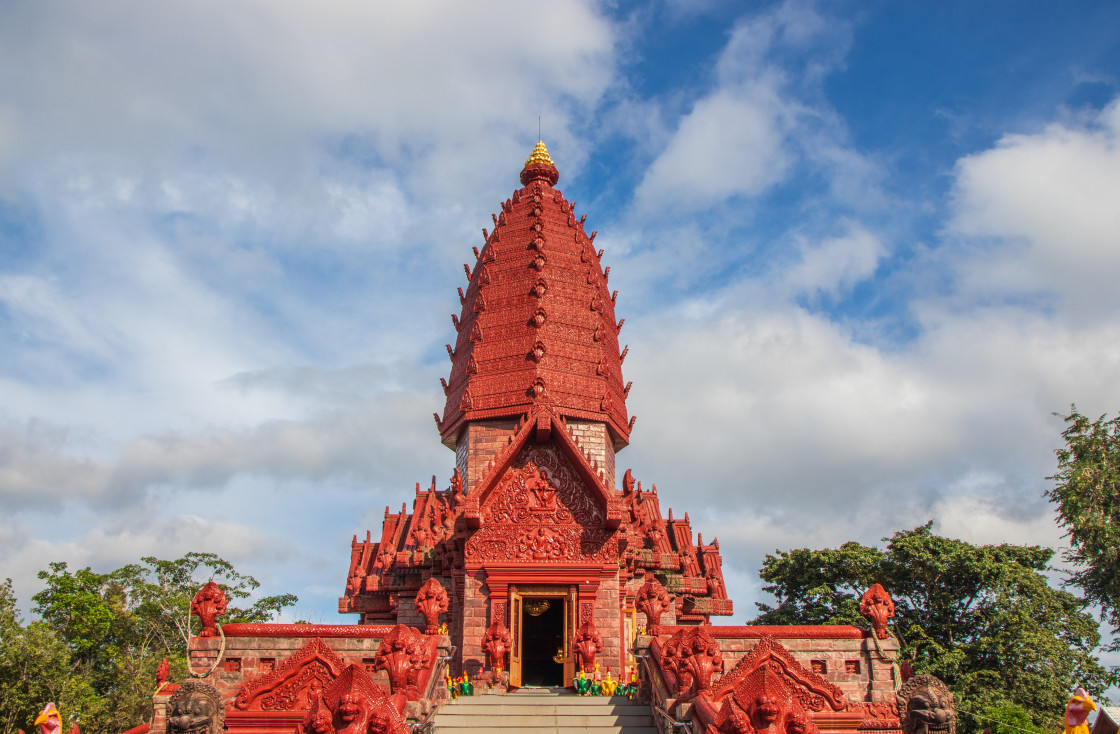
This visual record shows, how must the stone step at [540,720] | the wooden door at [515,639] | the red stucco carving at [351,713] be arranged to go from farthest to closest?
the wooden door at [515,639], the stone step at [540,720], the red stucco carving at [351,713]

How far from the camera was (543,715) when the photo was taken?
41.2 ft

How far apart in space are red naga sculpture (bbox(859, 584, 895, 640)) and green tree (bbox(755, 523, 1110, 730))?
33.7ft

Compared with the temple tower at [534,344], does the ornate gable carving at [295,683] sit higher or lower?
lower

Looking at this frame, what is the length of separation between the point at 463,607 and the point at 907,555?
17.7m

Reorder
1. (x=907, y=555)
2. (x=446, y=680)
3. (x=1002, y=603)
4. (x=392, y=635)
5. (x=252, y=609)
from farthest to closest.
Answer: (x=252, y=609) < (x=907, y=555) < (x=1002, y=603) < (x=446, y=680) < (x=392, y=635)

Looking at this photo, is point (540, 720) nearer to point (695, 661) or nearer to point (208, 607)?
point (695, 661)

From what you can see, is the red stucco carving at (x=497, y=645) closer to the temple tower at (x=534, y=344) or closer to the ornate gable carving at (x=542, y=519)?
the ornate gable carving at (x=542, y=519)

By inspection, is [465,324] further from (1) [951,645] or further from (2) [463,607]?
(1) [951,645]

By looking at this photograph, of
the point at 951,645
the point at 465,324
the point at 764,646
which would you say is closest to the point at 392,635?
the point at 764,646

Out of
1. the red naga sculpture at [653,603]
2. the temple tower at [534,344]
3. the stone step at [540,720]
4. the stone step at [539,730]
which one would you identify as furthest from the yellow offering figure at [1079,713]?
the temple tower at [534,344]

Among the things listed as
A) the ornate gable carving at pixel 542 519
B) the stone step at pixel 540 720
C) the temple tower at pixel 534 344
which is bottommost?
the stone step at pixel 540 720

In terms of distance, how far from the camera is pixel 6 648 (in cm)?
2292

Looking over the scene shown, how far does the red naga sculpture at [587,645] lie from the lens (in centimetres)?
1548

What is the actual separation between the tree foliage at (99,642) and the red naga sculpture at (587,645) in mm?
14089
